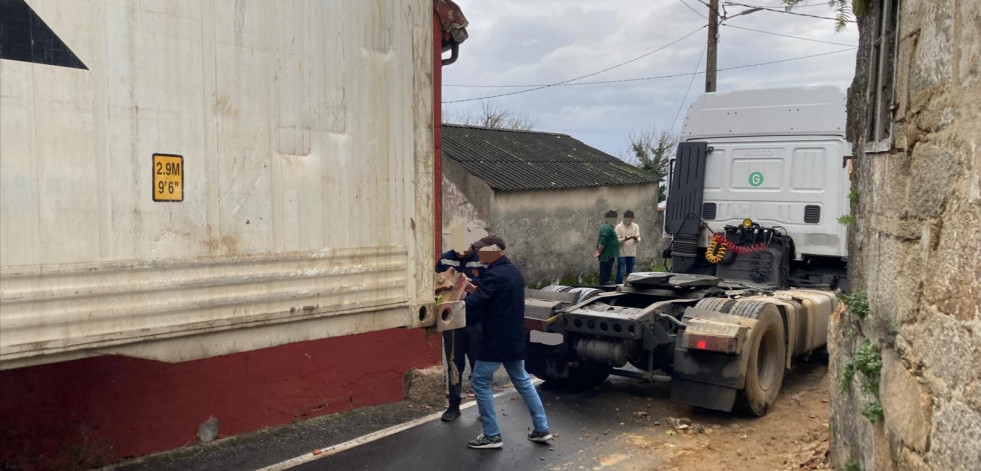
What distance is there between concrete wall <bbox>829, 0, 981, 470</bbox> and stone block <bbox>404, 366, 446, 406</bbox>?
389cm

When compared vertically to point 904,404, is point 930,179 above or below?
above

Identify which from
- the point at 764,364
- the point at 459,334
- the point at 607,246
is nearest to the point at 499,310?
the point at 459,334

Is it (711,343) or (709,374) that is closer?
(711,343)

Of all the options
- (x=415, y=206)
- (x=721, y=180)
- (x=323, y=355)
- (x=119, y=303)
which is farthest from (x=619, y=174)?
(x=119, y=303)

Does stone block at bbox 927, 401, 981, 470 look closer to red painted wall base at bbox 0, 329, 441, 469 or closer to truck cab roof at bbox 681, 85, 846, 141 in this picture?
red painted wall base at bbox 0, 329, 441, 469

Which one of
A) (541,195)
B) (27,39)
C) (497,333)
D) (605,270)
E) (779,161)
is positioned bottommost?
(605,270)

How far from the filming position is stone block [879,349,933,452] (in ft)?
10.0

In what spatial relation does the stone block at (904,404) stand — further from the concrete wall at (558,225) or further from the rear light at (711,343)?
the concrete wall at (558,225)

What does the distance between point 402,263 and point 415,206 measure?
322 millimetres

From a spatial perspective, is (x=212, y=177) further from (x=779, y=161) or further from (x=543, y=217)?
(x=543, y=217)

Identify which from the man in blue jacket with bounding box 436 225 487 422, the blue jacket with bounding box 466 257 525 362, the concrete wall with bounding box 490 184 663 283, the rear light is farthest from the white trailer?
the concrete wall with bounding box 490 184 663 283

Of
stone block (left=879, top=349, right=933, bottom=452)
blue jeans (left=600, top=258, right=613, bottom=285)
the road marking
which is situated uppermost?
stone block (left=879, top=349, right=933, bottom=452)

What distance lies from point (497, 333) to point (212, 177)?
2920 mm

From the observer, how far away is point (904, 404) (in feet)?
10.9
